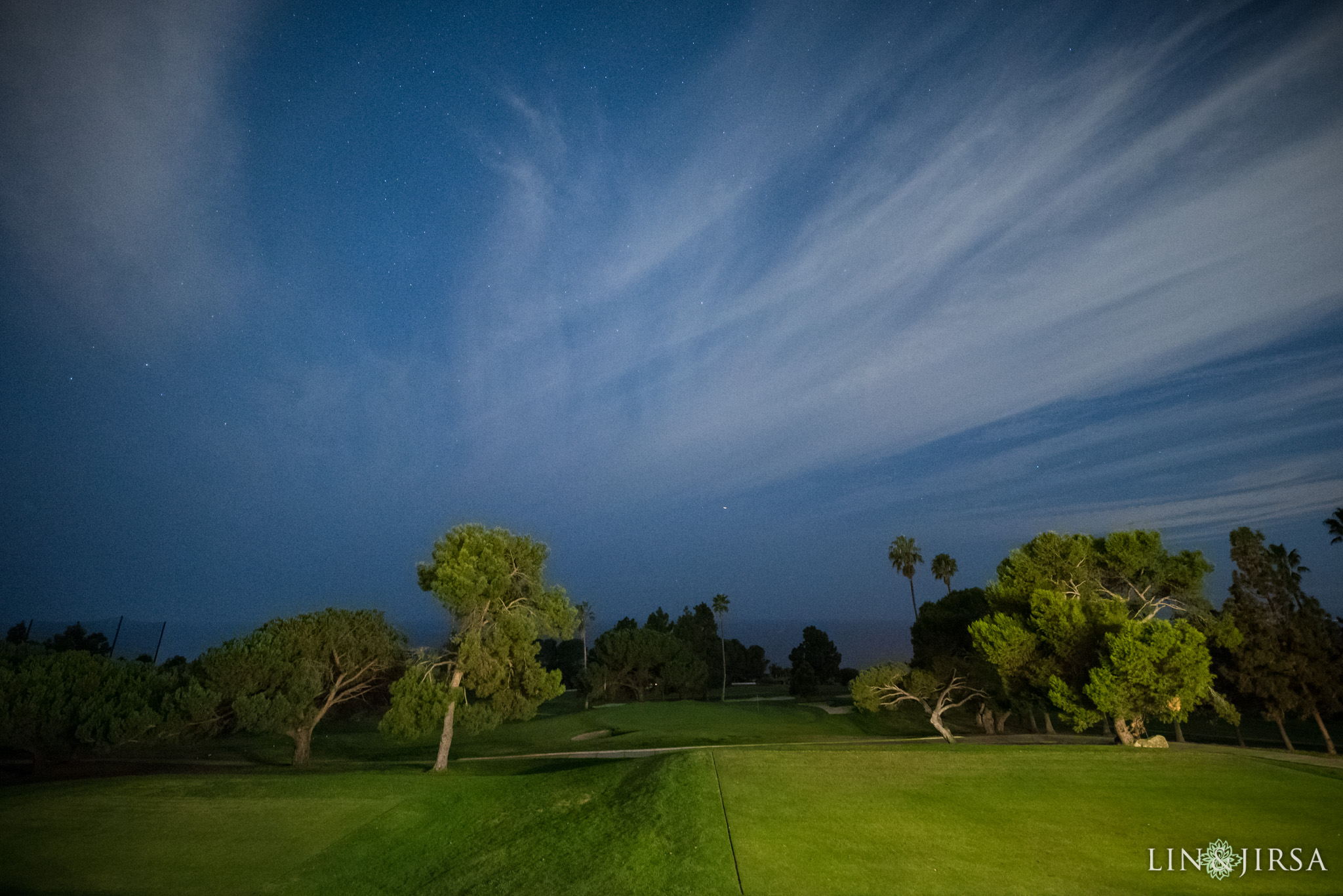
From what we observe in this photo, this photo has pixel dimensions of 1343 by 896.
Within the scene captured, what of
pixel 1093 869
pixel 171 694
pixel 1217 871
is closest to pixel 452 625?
pixel 171 694

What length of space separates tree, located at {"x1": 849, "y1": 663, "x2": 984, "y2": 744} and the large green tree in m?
6.48

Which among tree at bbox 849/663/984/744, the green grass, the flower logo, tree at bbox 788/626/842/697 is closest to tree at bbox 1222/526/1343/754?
tree at bbox 849/663/984/744

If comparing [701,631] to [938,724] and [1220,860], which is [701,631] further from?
[1220,860]

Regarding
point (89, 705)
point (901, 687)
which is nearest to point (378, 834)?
point (89, 705)

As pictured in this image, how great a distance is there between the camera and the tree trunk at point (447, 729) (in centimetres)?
2233

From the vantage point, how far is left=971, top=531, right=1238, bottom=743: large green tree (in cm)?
2523

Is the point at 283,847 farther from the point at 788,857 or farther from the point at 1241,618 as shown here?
the point at 1241,618

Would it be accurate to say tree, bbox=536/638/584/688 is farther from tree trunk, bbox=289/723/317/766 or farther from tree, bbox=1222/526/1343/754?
tree, bbox=1222/526/1343/754

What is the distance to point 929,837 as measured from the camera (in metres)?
12.6

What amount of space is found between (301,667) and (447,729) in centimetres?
1159

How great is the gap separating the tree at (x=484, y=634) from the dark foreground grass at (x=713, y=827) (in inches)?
110

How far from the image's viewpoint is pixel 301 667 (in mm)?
28859

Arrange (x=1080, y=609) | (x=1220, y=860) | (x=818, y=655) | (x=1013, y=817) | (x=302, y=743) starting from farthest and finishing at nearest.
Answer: (x=818, y=655), (x=302, y=743), (x=1080, y=609), (x=1013, y=817), (x=1220, y=860)

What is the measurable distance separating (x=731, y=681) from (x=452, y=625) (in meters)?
80.3
